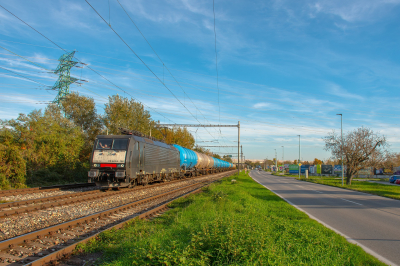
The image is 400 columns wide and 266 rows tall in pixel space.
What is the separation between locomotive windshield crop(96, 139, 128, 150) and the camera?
16109mm

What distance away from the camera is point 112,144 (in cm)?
1627

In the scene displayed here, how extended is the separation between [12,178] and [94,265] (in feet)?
52.8

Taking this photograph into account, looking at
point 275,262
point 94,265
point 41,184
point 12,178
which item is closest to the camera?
point 275,262

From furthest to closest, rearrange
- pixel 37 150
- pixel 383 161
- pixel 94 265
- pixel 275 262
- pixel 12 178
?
1. pixel 383 161
2. pixel 37 150
3. pixel 12 178
4. pixel 94 265
5. pixel 275 262

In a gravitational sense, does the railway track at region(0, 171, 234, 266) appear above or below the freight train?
below

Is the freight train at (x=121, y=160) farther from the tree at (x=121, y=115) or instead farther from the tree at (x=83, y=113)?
the tree at (x=83, y=113)

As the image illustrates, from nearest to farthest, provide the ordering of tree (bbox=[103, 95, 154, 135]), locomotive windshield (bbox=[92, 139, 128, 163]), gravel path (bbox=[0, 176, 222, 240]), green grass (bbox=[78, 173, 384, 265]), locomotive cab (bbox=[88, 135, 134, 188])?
green grass (bbox=[78, 173, 384, 265]) < gravel path (bbox=[0, 176, 222, 240]) < locomotive cab (bbox=[88, 135, 134, 188]) < locomotive windshield (bbox=[92, 139, 128, 163]) < tree (bbox=[103, 95, 154, 135])

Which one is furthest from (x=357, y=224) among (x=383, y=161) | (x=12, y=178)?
(x=383, y=161)

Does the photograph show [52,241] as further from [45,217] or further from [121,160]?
[121,160]

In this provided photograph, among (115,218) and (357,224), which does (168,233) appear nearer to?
(115,218)

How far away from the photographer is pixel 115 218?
8.95m

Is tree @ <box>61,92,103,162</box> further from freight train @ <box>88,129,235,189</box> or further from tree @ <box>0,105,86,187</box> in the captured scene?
freight train @ <box>88,129,235,189</box>

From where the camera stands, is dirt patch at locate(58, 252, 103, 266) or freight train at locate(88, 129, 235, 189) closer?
dirt patch at locate(58, 252, 103, 266)

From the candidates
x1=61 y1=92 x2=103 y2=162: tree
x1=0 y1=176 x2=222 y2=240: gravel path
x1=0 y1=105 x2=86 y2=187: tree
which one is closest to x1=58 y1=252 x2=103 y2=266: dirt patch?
x1=0 y1=176 x2=222 y2=240: gravel path
